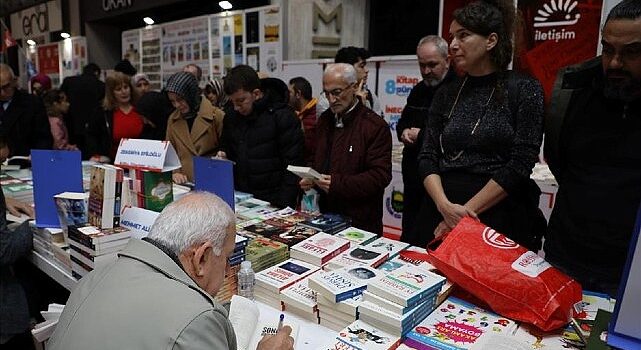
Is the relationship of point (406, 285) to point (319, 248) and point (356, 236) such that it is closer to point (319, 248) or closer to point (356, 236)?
point (319, 248)

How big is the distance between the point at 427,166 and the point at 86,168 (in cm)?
252

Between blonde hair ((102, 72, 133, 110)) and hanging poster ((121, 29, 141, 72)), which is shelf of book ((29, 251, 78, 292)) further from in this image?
hanging poster ((121, 29, 141, 72))

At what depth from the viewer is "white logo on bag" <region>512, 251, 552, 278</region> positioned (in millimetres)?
1347

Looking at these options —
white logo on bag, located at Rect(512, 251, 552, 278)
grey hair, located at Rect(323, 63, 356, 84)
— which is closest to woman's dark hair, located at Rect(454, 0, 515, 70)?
grey hair, located at Rect(323, 63, 356, 84)

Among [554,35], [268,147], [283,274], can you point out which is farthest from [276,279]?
[554,35]

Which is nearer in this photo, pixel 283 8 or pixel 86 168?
pixel 86 168

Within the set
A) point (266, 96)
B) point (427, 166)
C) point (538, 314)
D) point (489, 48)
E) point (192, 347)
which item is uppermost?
point (489, 48)

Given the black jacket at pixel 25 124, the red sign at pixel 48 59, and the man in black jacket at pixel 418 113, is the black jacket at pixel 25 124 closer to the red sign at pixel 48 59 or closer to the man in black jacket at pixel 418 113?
the man in black jacket at pixel 418 113

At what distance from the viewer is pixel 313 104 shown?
425 cm

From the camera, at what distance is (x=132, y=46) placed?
912cm

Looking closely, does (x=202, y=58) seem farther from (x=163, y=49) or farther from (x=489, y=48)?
(x=489, y=48)

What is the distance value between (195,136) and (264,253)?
1.62 meters

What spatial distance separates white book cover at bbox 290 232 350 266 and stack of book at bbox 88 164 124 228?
75cm

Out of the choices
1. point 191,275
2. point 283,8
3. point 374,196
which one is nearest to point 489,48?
point 374,196
